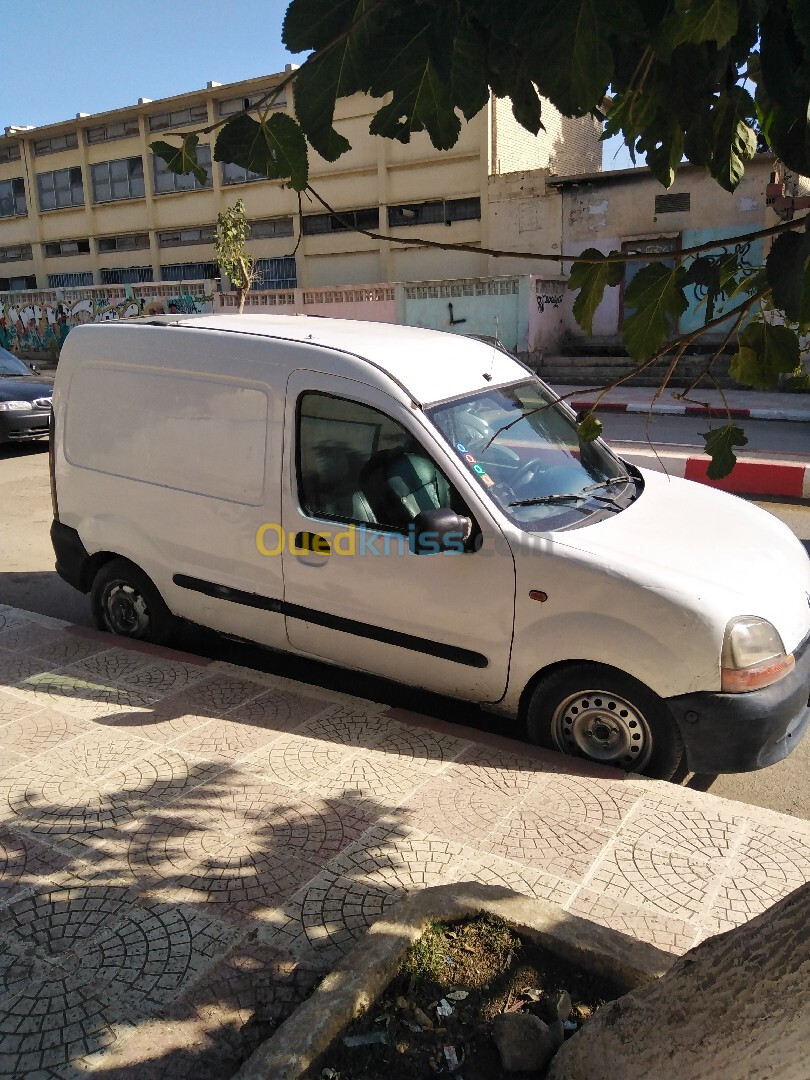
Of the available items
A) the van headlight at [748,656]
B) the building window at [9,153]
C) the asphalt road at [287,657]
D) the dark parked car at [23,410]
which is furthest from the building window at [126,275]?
the van headlight at [748,656]

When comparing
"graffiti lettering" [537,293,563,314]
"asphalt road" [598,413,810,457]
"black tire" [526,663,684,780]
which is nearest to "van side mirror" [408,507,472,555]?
"black tire" [526,663,684,780]

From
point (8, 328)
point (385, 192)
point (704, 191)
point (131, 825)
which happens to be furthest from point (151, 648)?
point (8, 328)

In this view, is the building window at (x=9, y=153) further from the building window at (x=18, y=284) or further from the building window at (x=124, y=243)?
the building window at (x=124, y=243)

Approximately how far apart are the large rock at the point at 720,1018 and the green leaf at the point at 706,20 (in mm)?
1705

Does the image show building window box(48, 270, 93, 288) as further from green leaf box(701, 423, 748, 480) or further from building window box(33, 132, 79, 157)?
green leaf box(701, 423, 748, 480)

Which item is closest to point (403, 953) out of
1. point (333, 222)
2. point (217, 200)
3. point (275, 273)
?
point (333, 222)

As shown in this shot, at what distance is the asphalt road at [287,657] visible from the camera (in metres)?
4.14

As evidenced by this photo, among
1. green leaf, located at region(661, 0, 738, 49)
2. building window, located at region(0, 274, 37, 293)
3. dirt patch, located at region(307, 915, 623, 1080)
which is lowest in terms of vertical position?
dirt patch, located at region(307, 915, 623, 1080)

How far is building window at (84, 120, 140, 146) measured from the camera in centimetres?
3519

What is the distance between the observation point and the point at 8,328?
36594 millimetres

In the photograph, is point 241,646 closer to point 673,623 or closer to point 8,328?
point 673,623

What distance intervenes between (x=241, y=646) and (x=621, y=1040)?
13.7ft

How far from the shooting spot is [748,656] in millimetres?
3607

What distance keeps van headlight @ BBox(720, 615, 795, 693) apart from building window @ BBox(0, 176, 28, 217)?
42.8 meters
